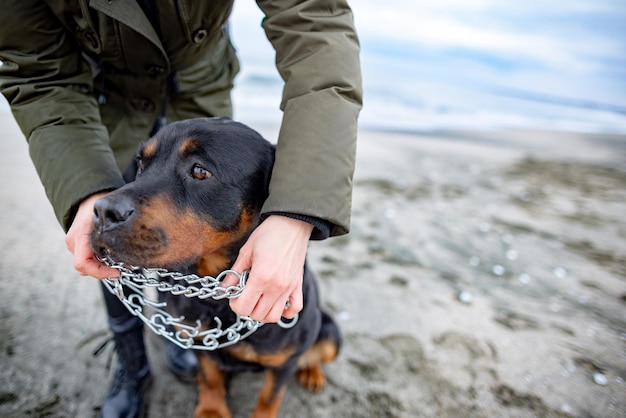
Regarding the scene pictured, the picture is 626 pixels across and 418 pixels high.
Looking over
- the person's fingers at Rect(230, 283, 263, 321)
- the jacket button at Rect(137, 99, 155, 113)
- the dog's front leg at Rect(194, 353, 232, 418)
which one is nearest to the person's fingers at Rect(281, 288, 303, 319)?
the person's fingers at Rect(230, 283, 263, 321)

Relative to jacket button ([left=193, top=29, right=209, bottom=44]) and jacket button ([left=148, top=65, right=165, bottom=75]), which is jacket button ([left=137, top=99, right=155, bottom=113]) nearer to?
jacket button ([left=148, top=65, right=165, bottom=75])

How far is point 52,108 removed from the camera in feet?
5.06

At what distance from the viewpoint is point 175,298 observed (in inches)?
76.7

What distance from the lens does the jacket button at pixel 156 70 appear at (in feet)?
5.73

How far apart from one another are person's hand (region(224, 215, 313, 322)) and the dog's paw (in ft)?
4.53

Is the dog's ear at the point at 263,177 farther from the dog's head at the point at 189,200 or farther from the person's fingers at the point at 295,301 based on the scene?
the person's fingers at the point at 295,301

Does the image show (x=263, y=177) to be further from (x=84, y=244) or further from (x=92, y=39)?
(x=92, y=39)

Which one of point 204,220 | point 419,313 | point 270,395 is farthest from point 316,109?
point 419,313

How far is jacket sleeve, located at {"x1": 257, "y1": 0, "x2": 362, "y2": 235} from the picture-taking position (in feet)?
4.23

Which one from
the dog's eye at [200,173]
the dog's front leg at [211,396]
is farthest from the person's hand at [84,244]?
the dog's front leg at [211,396]

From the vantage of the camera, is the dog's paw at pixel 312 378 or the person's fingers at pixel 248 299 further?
the dog's paw at pixel 312 378

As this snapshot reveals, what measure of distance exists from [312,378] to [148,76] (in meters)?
2.00

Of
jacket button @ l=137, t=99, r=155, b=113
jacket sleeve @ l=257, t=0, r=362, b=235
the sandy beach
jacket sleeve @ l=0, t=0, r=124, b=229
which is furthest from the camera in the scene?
the sandy beach

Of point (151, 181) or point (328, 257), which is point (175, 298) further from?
point (328, 257)
